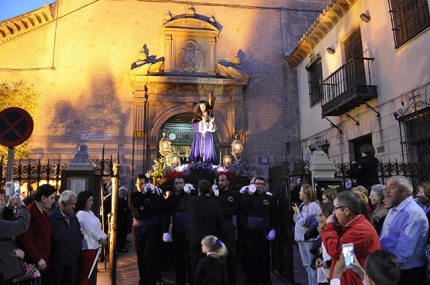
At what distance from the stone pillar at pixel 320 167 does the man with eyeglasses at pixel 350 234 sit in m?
5.47

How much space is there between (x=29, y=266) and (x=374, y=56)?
11088 mm

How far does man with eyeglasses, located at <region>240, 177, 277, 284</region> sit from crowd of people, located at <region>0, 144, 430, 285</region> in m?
0.02

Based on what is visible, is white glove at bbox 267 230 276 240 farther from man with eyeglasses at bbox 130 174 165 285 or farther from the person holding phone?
the person holding phone

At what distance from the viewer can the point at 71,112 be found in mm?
15227

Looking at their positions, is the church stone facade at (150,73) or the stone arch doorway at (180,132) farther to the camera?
the stone arch doorway at (180,132)

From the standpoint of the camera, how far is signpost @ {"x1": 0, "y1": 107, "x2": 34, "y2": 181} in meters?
5.19

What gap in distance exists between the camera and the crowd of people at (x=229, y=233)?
292 cm

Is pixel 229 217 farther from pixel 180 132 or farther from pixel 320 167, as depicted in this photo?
pixel 180 132

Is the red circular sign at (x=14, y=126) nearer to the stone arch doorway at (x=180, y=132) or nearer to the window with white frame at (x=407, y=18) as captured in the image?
the window with white frame at (x=407, y=18)

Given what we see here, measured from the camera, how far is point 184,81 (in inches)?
608

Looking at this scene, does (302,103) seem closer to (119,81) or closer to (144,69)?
(144,69)

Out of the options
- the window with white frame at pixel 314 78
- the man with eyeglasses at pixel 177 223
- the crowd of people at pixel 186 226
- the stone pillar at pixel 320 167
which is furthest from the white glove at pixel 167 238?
the window with white frame at pixel 314 78

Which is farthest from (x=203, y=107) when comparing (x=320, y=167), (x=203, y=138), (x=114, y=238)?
(x=114, y=238)

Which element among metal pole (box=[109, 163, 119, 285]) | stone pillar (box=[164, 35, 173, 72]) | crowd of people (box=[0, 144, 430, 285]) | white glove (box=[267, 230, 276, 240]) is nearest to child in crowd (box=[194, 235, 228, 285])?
crowd of people (box=[0, 144, 430, 285])
